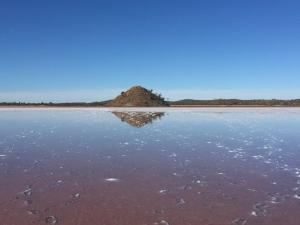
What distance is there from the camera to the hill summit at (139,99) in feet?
214

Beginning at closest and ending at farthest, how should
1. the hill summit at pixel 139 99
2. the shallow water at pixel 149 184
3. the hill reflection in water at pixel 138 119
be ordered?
the shallow water at pixel 149 184, the hill reflection in water at pixel 138 119, the hill summit at pixel 139 99

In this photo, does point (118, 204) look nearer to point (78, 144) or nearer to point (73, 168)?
point (73, 168)

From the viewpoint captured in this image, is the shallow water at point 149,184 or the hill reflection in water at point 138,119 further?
the hill reflection in water at point 138,119

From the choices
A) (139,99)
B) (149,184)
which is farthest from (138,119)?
(139,99)

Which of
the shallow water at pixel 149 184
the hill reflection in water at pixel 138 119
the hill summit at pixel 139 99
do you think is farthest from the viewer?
the hill summit at pixel 139 99

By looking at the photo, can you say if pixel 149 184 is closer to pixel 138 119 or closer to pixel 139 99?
pixel 138 119

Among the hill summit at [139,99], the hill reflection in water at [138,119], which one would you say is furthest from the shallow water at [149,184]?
the hill summit at [139,99]

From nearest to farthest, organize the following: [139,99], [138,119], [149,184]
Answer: [149,184] → [138,119] → [139,99]

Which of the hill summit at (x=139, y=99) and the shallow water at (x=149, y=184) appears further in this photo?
the hill summit at (x=139, y=99)

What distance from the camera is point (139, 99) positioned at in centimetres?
6525

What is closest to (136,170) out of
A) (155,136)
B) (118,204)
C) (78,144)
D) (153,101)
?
(118,204)

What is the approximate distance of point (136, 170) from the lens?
9.36m

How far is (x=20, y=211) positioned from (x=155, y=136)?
35.5ft

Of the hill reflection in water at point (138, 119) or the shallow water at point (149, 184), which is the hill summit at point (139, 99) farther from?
the shallow water at point (149, 184)
